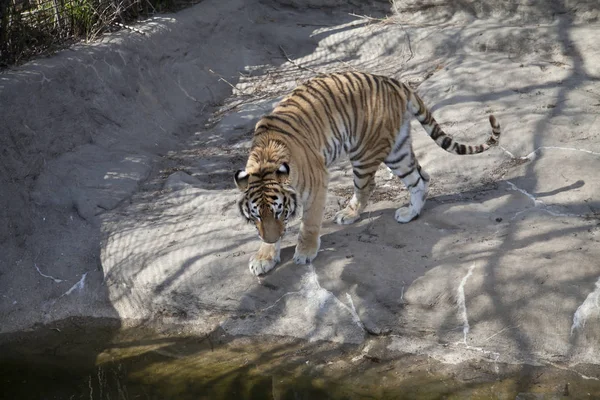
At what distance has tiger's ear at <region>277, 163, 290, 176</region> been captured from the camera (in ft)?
13.7

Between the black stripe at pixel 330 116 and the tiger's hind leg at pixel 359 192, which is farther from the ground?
the black stripe at pixel 330 116

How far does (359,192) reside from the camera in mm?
5152

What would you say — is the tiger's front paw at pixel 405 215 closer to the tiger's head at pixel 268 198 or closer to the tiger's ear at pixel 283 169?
the tiger's head at pixel 268 198

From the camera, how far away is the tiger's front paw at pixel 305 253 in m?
4.66

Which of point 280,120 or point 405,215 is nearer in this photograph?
point 280,120

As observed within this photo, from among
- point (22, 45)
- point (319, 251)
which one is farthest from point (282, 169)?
point (22, 45)

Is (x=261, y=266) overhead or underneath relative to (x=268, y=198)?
→ underneath

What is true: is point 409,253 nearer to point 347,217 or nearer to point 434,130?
point 347,217

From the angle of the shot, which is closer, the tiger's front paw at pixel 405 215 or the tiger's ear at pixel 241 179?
the tiger's ear at pixel 241 179

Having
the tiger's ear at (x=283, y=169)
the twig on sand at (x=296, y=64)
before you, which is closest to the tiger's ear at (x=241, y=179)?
the tiger's ear at (x=283, y=169)

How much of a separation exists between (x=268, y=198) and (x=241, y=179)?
0.20 meters

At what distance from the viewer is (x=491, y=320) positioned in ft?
13.5

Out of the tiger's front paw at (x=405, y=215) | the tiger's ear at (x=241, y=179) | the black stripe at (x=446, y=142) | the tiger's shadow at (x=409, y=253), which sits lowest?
the tiger's shadow at (x=409, y=253)

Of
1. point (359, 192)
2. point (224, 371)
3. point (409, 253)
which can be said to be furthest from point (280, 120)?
point (224, 371)
